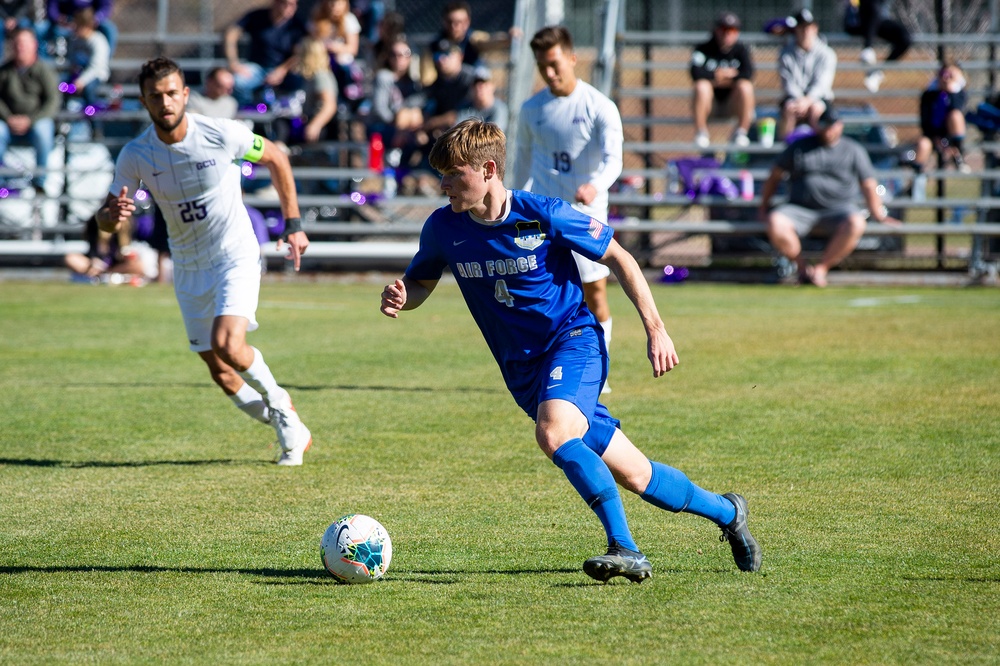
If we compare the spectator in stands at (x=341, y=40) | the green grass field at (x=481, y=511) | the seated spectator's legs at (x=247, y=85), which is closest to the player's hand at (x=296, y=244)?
the green grass field at (x=481, y=511)

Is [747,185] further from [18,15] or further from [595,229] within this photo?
[595,229]

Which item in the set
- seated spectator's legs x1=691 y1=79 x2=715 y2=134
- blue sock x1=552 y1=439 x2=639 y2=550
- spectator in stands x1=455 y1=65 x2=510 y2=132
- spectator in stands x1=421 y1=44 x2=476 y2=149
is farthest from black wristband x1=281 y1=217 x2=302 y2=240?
seated spectator's legs x1=691 y1=79 x2=715 y2=134

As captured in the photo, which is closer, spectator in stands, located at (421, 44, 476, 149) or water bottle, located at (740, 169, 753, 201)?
water bottle, located at (740, 169, 753, 201)

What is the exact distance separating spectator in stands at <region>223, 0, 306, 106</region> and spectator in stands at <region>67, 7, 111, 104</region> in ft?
6.38

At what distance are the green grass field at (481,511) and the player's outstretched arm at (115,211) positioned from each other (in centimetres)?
133

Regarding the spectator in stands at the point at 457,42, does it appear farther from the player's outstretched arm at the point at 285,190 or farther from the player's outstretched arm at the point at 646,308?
the player's outstretched arm at the point at 646,308

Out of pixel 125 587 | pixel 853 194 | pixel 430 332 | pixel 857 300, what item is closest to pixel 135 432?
pixel 125 587

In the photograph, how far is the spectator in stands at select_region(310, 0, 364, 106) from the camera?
730 inches

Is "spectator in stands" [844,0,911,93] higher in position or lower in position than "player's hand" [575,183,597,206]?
higher

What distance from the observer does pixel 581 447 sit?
4598mm

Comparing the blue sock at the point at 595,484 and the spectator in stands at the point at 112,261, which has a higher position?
the blue sock at the point at 595,484

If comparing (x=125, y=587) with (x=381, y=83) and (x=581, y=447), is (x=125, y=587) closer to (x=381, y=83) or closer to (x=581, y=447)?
(x=581, y=447)

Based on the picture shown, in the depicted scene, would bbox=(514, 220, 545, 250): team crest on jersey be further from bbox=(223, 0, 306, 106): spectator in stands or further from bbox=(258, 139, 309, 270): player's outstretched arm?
bbox=(223, 0, 306, 106): spectator in stands

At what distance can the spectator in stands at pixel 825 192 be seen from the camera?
1609cm
